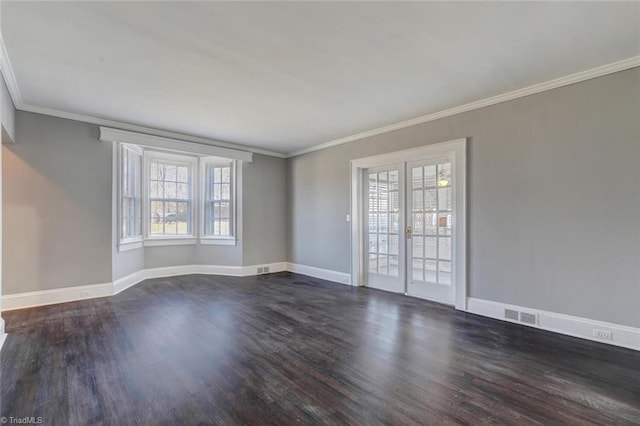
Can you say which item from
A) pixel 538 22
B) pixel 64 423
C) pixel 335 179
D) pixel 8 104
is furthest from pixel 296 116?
pixel 64 423

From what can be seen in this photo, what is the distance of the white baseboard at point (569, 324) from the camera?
112 inches

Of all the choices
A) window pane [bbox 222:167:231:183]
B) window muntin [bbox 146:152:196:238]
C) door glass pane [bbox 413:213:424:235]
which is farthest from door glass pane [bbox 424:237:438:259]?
window muntin [bbox 146:152:196:238]

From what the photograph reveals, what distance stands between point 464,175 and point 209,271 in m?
5.12

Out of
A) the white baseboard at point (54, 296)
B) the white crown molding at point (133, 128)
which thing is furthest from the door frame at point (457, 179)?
the white baseboard at point (54, 296)

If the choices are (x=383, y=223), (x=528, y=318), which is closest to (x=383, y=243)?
(x=383, y=223)

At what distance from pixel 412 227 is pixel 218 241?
3.95 m

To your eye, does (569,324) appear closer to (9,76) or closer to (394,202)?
(394,202)

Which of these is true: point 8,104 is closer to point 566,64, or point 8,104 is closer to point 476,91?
point 476,91

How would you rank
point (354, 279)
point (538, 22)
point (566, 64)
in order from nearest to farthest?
point (538, 22), point (566, 64), point (354, 279)

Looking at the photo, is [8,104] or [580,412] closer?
[580,412]

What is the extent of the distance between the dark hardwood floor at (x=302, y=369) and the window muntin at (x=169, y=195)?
242cm

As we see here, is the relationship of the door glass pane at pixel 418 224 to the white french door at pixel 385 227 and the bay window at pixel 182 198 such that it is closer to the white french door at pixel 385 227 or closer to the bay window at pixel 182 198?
the white french door at pixel 385 227

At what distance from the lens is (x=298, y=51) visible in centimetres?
267

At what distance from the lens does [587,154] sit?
10.1 ft
